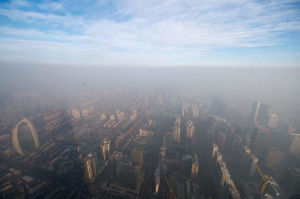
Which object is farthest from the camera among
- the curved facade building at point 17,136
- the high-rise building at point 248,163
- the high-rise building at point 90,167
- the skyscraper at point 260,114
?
the skyscraper at point 260,114

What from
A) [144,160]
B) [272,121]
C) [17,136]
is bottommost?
[144,160]

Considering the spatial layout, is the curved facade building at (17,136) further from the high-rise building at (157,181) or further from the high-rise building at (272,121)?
the high-rise building at (272,121)

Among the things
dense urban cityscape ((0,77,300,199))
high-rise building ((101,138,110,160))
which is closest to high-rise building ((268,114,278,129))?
dense urban cityscape ((0,77,300,199))

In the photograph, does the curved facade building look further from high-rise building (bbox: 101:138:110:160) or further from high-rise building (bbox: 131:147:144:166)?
high-rise building (bbox: 131:147:144:166)

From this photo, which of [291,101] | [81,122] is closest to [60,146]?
[81,122]

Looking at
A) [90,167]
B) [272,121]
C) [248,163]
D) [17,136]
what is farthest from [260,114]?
[17,136]

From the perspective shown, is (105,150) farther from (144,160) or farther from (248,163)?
(248,163)

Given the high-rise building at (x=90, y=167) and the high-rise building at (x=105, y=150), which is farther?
the high-rise building at (x=105, y=150)

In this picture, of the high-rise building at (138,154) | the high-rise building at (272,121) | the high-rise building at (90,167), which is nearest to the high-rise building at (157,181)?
the high-rise building at (138,154)

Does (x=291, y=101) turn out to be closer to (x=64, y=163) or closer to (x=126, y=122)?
(x=126, y=122)
